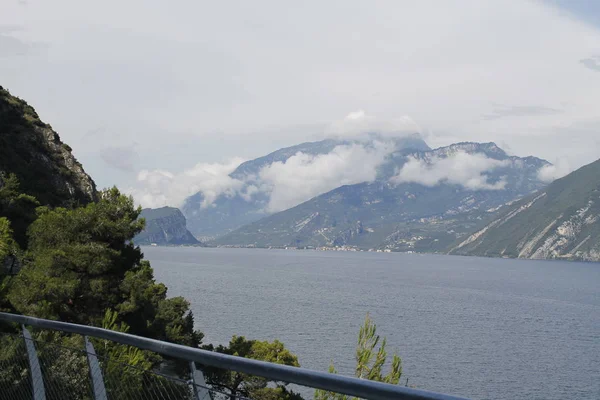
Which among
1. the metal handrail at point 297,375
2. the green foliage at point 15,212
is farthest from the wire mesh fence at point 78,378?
the green foliage at point 15,212

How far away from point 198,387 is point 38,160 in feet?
196

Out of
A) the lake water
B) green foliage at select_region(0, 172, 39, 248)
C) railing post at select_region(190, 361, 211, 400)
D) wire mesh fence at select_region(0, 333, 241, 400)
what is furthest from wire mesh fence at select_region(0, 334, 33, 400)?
the lake water

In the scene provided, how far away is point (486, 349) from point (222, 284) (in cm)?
7730

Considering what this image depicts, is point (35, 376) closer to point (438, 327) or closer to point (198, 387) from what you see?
point (198, 387)

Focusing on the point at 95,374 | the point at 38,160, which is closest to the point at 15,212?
the point at 38,160

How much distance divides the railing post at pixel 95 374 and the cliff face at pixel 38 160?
48352 mm

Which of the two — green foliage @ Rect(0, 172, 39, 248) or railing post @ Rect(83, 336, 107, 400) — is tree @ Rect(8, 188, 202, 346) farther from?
railing post @ Rect(83, 336, 107, 400)

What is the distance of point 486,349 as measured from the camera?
7475cm

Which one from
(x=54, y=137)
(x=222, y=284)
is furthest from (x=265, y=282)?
(x=54, y=137)

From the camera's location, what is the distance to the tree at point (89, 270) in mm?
28469

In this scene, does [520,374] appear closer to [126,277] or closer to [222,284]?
[126,277]

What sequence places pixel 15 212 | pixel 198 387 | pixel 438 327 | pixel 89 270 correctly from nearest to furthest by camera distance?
pixel 198 387
pixel 89 270
pixel 15 212
pixel 438 327

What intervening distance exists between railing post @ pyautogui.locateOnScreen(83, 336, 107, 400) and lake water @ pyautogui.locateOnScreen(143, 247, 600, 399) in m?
50.4

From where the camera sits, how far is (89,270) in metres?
30.6
